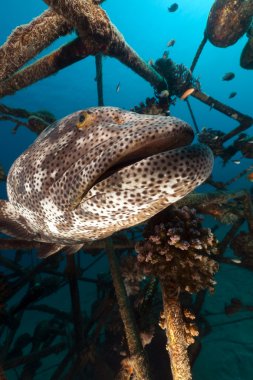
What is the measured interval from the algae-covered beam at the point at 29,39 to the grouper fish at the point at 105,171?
1103 millimetres

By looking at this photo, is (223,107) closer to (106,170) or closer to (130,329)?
(130,329)

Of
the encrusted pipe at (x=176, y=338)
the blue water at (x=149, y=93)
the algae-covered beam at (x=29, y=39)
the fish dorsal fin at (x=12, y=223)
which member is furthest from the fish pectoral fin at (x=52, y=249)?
the blue water at (x=149, y=93)

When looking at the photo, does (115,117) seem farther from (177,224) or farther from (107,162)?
(177,224)

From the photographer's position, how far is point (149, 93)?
135 m

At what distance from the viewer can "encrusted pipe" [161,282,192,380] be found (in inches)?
110

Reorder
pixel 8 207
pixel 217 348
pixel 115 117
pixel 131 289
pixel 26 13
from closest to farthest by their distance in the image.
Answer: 1. pixel 115 117
2. pixel 8 207
3. pixel 131 289
4. pixel 217 348
5. pixel 26 13

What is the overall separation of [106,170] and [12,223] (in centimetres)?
230

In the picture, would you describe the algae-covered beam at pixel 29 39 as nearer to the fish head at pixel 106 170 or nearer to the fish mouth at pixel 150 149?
the fish head at pixel 106 170

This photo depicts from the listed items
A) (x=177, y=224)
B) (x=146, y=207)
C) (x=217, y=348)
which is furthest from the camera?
(x=217, y=348)

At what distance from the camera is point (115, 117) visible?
2.22 m

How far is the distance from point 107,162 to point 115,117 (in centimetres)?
58

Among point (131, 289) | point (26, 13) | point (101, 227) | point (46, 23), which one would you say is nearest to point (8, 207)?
point (101, 227)

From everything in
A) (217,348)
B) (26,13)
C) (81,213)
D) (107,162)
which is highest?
(26,13)

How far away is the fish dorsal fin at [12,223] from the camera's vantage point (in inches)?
133
